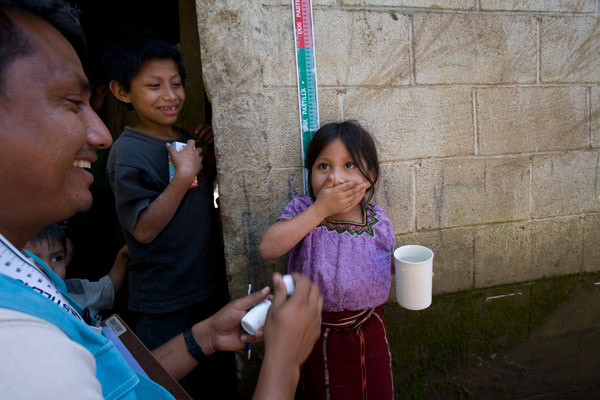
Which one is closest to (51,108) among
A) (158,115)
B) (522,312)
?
(158,115)

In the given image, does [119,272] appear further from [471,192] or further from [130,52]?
[471,192]

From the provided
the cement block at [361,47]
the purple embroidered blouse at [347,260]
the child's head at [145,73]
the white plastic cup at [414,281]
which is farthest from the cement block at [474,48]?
the child's head at [145,73]

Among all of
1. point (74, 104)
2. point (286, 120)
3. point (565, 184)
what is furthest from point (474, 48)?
point (74, 104)

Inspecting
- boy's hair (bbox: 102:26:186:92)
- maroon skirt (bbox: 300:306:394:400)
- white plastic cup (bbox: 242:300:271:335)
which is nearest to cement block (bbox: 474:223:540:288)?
maroon skirt (bbox: 300:306:394:400)

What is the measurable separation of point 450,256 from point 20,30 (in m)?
2.23

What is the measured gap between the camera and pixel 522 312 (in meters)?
2.44

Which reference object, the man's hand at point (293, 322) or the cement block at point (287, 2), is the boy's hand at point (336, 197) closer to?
the man's hand at point (293, 322)

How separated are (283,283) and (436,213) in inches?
54.4

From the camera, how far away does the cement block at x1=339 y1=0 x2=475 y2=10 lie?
1890mm

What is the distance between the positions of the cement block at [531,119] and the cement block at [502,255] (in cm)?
51

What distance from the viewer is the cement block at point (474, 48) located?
78.7 inches

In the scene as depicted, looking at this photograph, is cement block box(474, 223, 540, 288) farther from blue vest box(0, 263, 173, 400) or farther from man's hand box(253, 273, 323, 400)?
blue vest box(0, 263, 173, 400)

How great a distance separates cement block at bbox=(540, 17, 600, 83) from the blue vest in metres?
2.59

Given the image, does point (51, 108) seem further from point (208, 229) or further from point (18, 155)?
point (208, 229)
